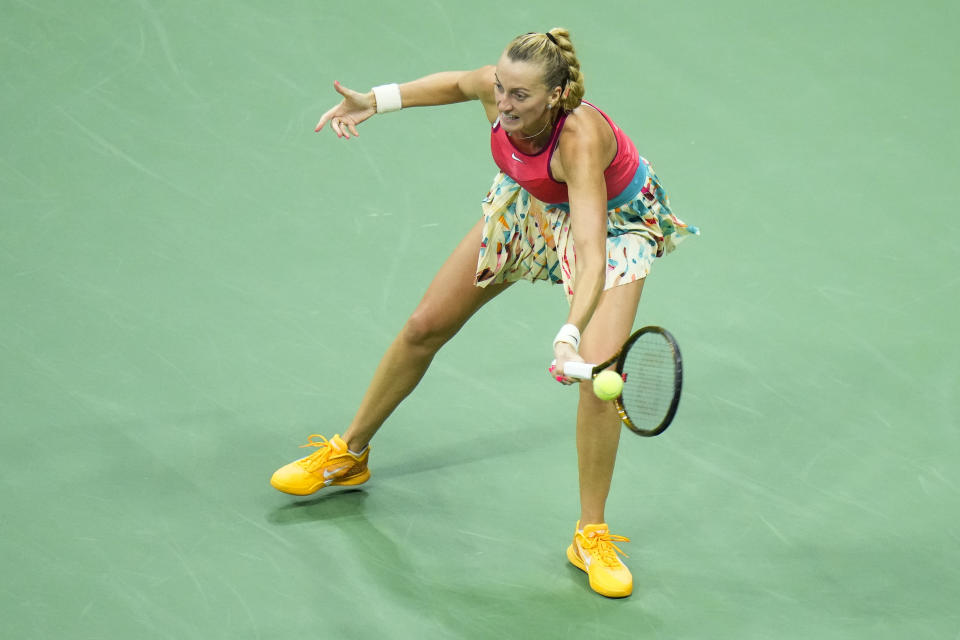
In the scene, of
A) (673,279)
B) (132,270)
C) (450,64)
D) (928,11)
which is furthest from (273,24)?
(928,11)

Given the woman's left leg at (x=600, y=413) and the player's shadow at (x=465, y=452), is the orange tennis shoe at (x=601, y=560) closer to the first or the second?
the woman's left leg at (x=600, y=413)

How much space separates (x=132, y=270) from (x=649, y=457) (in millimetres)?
2209

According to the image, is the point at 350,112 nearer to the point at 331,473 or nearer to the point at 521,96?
the point at 521,96

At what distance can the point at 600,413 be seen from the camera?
387cm

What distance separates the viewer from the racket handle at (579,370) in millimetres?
3250

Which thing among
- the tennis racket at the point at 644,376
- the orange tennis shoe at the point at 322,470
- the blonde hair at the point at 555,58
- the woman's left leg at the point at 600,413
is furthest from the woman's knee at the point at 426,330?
the blonde hair at the point at 555,58

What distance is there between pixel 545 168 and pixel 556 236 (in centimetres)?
29

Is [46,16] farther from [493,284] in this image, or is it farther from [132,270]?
[493,284]

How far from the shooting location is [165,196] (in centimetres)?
572

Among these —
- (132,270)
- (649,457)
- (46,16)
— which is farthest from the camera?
(46,16)

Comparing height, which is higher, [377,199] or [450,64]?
[450,64]

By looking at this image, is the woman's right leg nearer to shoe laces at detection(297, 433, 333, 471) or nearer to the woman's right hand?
shoe laces at detection(297, 433, 333, 471)

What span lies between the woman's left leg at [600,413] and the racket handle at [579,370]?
1.61ft

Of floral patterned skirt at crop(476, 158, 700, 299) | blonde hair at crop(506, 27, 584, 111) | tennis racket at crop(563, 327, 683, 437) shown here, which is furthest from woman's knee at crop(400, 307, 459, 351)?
blonde hair at crop(506, 27, 584, 111)
